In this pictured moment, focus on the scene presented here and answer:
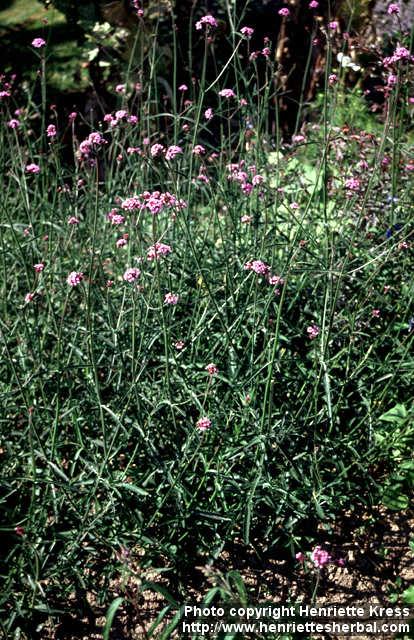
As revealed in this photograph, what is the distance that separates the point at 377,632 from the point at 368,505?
43 cm

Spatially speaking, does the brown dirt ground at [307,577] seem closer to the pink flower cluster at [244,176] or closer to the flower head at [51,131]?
the pink flower cluster at [244,176]

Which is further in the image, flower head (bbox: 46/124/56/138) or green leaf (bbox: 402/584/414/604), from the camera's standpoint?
flower head (bbox: 46/124/56/138)

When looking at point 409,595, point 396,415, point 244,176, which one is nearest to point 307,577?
point 409,595

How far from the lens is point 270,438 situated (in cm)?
230

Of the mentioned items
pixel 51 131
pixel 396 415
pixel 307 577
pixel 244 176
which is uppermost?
pixel 51 131

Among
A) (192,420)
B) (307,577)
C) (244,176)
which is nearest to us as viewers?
(307,577)

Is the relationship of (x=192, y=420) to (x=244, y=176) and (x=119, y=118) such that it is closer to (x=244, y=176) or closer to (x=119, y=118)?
(x=244, y=176)

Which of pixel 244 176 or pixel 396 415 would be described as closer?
pixel 396 415

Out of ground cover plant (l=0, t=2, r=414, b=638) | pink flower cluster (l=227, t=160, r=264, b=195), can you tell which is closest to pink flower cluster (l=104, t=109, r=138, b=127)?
ground cover plant (l=0, t=2, r=414, b=638)

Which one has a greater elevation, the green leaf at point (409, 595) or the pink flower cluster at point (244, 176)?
the pink flower cluster at point (244, 176)

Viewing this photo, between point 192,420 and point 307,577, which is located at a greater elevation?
point 192,420

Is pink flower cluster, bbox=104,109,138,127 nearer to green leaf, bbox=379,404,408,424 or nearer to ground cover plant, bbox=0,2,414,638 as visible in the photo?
ground cover plant, bbox=0,2,414,638

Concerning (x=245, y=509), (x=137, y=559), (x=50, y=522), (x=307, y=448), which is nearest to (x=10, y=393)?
(x=50, y=522)

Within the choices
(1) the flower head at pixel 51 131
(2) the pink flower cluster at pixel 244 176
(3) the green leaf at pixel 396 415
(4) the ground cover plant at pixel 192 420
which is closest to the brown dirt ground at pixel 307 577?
(4) the ground cover plant at pixel 192 420
